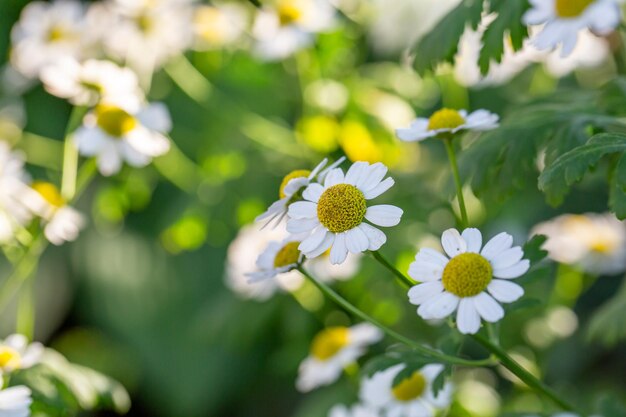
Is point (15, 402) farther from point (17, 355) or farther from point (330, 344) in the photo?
point (330, 344)

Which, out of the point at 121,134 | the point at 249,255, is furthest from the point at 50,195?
the point at 249,255

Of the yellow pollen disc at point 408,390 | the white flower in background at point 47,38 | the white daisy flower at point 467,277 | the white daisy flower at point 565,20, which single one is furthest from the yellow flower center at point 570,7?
the white flower in background at point 47,38

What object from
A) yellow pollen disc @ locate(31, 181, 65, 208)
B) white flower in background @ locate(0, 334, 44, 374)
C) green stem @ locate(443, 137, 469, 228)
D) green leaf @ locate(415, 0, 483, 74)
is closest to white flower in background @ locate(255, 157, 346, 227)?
green stem @ locate(443, 137, 469, 228)

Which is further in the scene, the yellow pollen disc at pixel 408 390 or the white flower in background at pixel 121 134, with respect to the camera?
the white flower in background at pixel 121 134

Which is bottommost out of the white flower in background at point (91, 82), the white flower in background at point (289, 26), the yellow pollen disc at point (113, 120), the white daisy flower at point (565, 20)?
the white flower in background at point (289, 26)

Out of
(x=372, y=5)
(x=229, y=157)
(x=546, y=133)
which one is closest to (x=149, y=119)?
(x=229, y=157)

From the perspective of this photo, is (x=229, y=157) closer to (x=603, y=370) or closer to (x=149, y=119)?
(x=149, y=119)

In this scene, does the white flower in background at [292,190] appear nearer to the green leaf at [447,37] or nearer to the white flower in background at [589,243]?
the green leaf at [447,37]

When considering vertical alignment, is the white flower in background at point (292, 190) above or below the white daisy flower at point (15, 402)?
above
